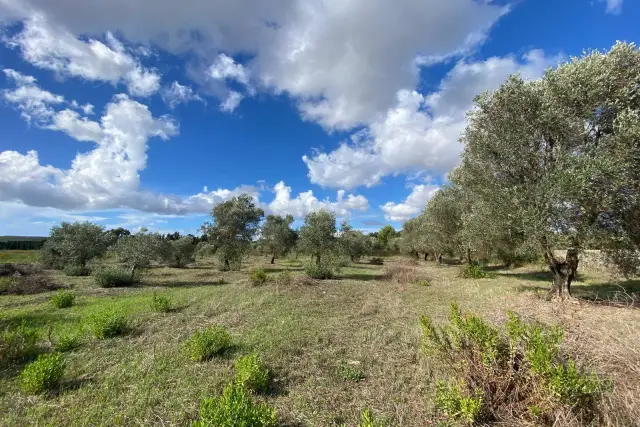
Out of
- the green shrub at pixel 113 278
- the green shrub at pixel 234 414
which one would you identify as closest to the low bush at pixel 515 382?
the green shrub at pixel 234 414

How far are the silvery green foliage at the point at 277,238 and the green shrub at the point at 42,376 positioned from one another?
4569 centimetres

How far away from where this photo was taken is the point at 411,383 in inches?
259

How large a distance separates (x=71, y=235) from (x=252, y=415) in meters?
36.5

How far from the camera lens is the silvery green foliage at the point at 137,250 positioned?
2664 centimetres

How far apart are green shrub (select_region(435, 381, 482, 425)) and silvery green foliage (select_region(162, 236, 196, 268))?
142 feet

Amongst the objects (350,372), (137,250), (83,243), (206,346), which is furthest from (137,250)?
(350,372)

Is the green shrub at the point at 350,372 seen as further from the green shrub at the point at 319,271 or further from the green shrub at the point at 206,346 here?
the green shrub at the point at 319,271

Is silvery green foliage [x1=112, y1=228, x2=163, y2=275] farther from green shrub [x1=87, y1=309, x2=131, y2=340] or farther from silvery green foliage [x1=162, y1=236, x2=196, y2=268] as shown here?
green shrub [x1=87, y1=309, x2=131, y2=340]

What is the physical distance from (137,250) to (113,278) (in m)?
3.26

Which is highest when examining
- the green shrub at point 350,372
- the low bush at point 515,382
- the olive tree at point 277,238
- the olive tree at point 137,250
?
the olive tree at point 277,238

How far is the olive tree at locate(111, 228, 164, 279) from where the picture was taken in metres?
26.6

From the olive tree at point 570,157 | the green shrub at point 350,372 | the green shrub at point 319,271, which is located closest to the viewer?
the green shrub at point 350,372

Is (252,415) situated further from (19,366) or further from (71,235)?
(71,235)

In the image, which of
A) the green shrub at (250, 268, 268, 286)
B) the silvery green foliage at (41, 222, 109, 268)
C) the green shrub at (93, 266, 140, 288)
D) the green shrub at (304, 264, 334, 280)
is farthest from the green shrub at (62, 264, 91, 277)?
the green shrub at (304, 264, 334, 280)
